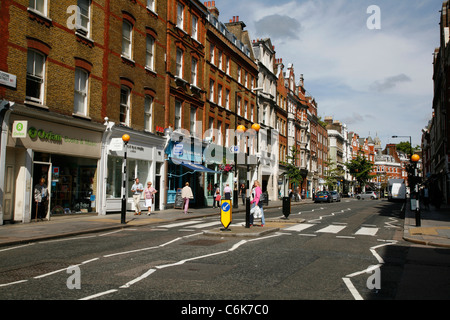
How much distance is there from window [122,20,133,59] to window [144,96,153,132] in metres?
3.05

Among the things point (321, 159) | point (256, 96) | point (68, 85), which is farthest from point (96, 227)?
point (321, 159)

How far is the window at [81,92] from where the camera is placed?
19.0 metres

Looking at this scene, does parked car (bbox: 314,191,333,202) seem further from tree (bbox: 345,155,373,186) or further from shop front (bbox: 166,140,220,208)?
tree (bbox: 345,155,373,186)

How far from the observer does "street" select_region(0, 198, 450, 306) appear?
5898mm

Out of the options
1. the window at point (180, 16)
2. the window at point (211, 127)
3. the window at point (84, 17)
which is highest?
the window at point (180, 16)

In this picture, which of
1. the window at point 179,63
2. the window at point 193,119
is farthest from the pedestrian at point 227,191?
the window at point 179,63

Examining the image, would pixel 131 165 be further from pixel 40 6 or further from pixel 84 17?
pixel 40 6

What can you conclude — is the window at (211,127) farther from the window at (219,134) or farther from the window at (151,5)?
the window at (151,5)

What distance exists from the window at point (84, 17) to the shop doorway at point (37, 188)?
22.5ft

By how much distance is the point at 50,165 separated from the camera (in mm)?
17297

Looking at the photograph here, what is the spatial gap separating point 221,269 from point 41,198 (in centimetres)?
1186

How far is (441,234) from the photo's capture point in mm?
13844

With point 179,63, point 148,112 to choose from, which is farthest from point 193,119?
point 148,112

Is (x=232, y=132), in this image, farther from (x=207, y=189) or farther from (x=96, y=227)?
(x=96, y=227)
